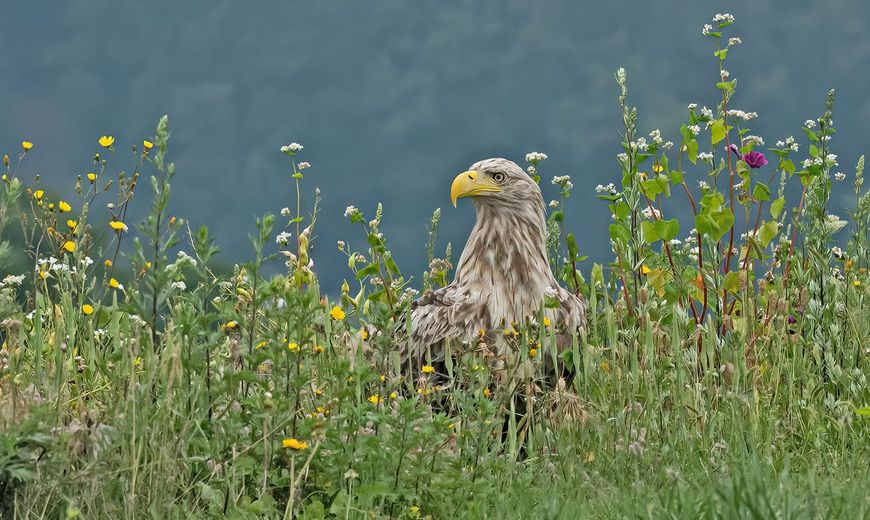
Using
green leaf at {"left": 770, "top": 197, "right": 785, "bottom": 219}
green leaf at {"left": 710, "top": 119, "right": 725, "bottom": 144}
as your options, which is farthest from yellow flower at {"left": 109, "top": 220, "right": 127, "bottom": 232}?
green leaf at {"left": 770, "top": 197, "right": 785, "bottom": 219}

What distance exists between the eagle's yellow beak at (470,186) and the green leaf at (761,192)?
1.81 m

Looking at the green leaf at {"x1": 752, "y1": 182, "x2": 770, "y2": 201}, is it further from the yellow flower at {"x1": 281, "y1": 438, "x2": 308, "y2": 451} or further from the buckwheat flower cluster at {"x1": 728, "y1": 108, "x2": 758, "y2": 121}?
the yellow flower at {"x1": 281, "y1": 438, "x2": 308, "y2": 451}

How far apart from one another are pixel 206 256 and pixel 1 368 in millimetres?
1728

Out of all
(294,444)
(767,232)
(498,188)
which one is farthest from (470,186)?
(294,444)

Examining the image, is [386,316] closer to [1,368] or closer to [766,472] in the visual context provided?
[766,472]

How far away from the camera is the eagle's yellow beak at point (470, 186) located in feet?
19.6

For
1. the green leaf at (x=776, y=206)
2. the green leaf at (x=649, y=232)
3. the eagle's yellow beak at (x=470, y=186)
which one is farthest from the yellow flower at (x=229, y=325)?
the green leaf at (x=776, y=206)

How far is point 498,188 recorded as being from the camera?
19.7 feet

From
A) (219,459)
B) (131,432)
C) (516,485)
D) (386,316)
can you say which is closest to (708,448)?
(516,485)

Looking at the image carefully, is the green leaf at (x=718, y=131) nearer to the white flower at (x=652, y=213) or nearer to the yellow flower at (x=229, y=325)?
the white flower at (x=652, y=213)

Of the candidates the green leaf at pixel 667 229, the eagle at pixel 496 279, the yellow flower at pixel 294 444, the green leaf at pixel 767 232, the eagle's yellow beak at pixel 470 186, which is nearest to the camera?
the yellow flower at pixel 294 444

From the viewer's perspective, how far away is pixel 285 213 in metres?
6.64

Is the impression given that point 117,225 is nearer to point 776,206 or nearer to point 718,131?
point 718,131

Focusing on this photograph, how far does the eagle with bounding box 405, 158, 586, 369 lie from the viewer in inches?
223
